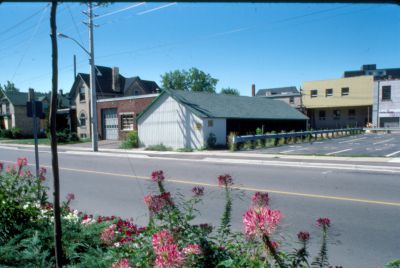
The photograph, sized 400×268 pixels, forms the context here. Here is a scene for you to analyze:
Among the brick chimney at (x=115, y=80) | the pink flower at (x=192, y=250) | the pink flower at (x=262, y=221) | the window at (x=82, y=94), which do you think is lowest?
the pink flower at (x=192, y=250)

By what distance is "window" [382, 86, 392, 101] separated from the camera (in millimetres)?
43594

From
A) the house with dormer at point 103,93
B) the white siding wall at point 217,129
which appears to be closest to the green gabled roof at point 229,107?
the white siding wall at point 217,129

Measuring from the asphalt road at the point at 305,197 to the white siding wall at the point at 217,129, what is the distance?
9015 millimetres

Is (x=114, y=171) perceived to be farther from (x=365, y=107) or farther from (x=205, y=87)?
(x=205, y=87)

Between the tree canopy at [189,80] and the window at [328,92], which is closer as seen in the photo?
the window at [328,92]

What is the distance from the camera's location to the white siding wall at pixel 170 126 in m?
23.1

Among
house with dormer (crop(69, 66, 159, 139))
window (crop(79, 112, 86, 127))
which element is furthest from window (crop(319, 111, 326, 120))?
window (crop(79, 112, 86, 127))

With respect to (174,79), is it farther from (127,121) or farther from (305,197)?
(305,197)

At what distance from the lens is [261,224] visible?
1.54 meters

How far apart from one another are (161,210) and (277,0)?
79.2 inches

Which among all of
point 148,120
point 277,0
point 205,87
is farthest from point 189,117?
point 205,87

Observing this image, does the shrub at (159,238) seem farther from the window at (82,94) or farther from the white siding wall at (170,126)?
the window at (82,94)

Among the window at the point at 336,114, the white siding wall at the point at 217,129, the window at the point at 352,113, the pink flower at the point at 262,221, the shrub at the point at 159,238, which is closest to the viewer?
the pink flower at the point at 262,221

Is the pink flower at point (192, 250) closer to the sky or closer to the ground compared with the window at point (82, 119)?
closer to the ground
